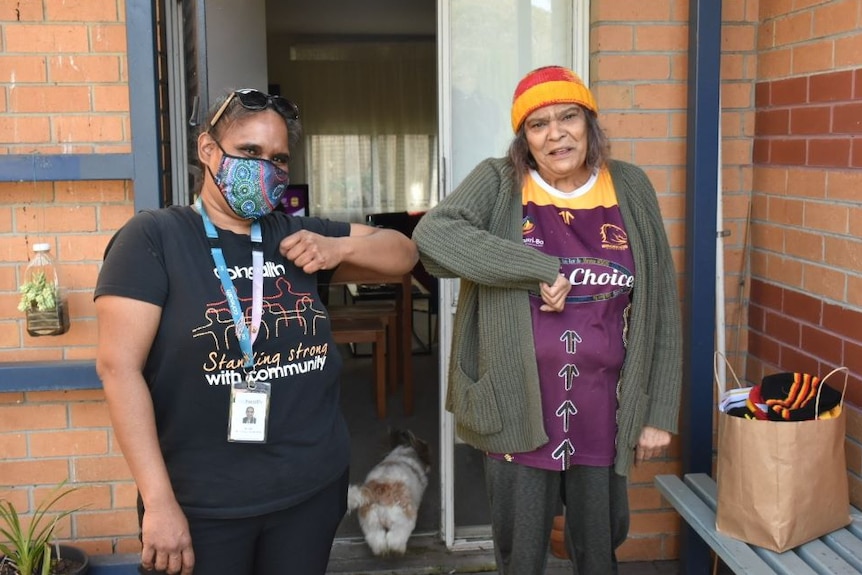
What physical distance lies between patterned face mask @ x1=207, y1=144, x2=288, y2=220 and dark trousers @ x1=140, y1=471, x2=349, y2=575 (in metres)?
0.67

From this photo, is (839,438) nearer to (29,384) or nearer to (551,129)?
(551,129)

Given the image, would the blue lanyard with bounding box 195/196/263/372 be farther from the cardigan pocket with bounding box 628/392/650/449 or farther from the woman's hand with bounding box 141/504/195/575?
the cardigan pocket with bounding box 628/392/650/449

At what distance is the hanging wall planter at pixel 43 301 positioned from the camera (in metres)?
2.83

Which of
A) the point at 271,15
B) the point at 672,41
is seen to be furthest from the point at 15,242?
the point at 271,15

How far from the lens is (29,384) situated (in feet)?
9.54

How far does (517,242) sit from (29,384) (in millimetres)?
1739

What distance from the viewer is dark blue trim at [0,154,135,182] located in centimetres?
282

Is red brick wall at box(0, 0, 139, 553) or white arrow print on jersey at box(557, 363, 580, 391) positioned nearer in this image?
white arrow print on jersey at box(557, 363, 580, 391)

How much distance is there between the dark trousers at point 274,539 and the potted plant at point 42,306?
1.25 meters

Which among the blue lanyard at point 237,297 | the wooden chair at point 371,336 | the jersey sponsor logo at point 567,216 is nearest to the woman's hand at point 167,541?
the blue lanyard at point 237,297

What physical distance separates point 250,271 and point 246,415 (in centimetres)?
31

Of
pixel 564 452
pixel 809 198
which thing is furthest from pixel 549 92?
pixel 809 198

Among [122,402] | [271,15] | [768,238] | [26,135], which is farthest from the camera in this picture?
[271,15]

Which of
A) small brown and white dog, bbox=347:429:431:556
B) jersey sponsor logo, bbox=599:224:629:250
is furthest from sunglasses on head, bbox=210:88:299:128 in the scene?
small brown and white dog, bbox=347:429:431:556
